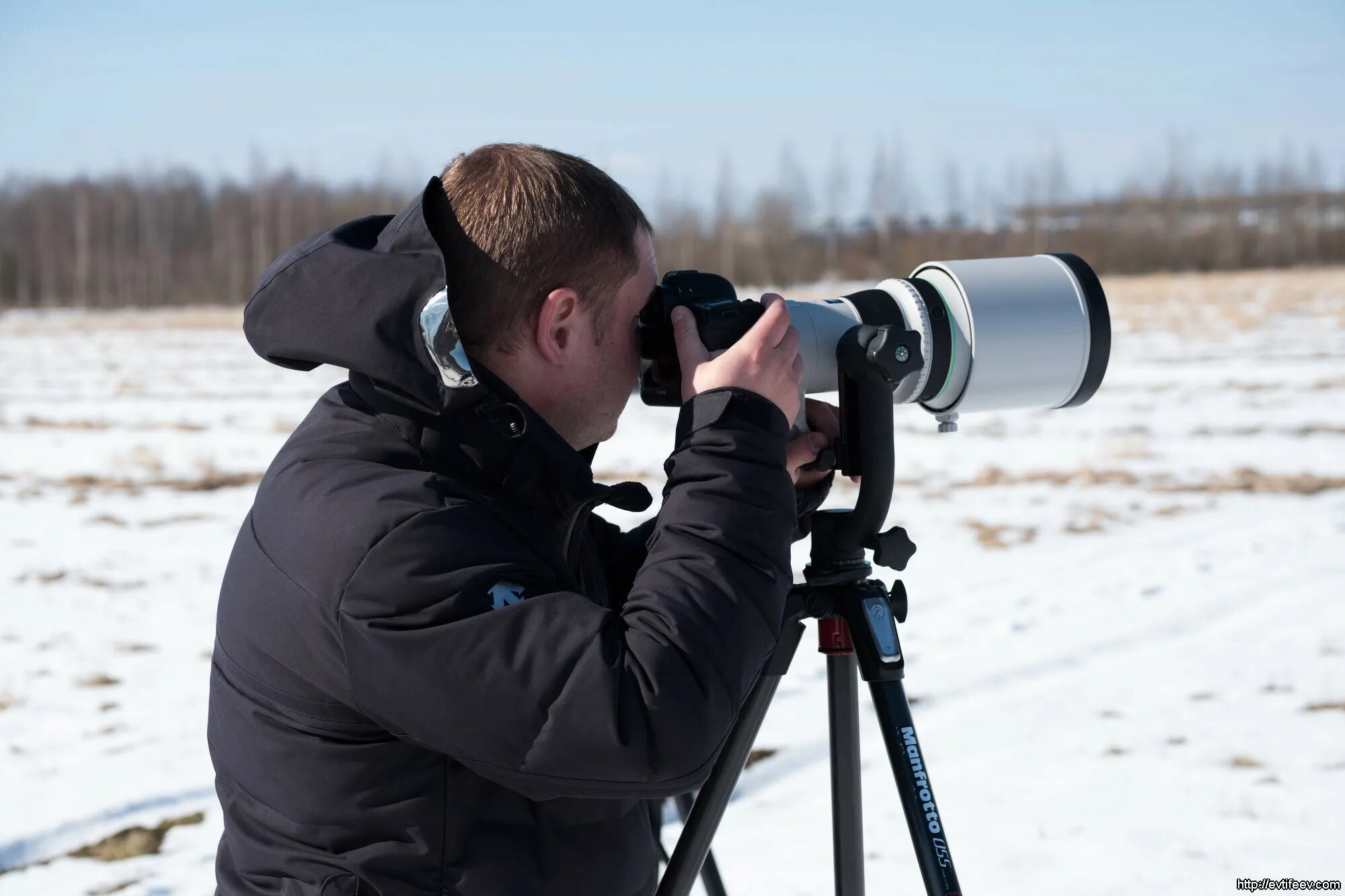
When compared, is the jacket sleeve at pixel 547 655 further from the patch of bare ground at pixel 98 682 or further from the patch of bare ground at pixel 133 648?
the patch of bare ground at pixel 133 648

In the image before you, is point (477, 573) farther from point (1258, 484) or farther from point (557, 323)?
point (1258, 484)

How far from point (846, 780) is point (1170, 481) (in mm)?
5951

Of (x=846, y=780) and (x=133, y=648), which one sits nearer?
(x=846, y=780)

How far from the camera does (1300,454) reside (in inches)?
293

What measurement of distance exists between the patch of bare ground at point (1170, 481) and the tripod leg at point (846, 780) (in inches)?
219

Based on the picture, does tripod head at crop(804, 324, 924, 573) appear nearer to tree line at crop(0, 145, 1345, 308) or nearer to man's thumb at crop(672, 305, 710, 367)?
man's thumb at crop(672, 305, 710, 367)

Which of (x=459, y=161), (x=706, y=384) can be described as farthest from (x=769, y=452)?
(x=459, y=161)

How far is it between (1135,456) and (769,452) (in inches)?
281

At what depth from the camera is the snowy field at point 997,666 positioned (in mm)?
2719

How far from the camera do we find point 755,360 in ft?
4.52

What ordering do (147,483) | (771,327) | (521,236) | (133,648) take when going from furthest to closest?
(147,483)
(133,648)
(771,327)
(521,236)

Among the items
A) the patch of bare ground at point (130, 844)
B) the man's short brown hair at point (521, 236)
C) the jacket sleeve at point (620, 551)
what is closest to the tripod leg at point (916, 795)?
the jacket sleeve at point (620, 551)

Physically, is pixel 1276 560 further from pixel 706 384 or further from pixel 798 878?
pixel 706 384

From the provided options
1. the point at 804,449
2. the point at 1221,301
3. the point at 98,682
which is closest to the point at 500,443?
the point at 804,449
